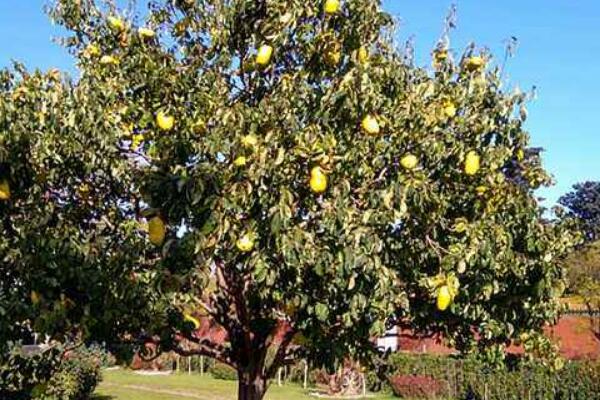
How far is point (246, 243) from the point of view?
398 centimetres

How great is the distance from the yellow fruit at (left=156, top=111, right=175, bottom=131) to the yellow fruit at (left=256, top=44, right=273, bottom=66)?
67 centimetres

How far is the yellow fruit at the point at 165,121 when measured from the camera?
4551 mm

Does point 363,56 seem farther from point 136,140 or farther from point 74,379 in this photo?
point 74,379

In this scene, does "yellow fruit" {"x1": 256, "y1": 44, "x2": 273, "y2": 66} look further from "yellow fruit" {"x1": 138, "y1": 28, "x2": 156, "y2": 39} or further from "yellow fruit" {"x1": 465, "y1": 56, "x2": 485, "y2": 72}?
"yellow fruit" {"x1": 465, "y1": 56, "x2": 485, "y2": 72}

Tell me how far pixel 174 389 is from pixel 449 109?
19585 mm

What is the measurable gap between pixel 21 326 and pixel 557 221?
367 cm

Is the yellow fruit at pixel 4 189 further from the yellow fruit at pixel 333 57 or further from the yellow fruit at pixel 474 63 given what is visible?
the yellow fruit at pixel 474 63

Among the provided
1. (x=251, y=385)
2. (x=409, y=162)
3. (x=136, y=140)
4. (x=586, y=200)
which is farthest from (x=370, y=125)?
(x=586, y=200)

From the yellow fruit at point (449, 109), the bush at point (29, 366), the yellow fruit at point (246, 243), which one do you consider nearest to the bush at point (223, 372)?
the bush at point (29, 366)

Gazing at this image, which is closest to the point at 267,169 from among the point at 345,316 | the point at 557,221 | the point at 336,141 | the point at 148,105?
the point at 336,141

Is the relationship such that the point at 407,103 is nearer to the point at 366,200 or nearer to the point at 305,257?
the point at 366,200

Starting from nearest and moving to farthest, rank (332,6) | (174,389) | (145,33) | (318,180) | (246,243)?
(246,243), (318,180), (332,6), (145,33), (174,389)

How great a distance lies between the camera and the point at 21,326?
471 cm

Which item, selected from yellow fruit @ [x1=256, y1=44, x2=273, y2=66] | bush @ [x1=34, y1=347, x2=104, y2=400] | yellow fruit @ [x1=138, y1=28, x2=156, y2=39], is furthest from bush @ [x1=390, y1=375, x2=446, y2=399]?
yellow fruit @ [x1=256, y1=44, x2=273, y2=66]
